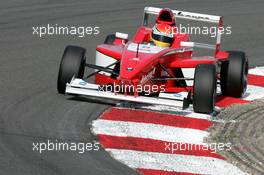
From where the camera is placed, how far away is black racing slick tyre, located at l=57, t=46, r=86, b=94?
12523 millimetres

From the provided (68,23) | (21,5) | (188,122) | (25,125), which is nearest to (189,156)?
(188,122)

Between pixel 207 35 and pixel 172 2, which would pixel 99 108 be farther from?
pixel 172 2

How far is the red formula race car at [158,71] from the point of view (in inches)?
471

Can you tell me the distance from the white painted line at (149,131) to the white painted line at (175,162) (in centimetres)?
65

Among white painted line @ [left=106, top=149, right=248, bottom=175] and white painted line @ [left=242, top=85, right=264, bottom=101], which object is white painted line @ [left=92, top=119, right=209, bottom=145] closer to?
white painted line @ [left=106, top=149, right=248, bottom=175]

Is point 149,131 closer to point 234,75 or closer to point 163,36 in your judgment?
point 234,75

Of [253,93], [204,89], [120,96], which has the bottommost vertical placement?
[253,93]

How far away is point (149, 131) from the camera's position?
11.2 metres

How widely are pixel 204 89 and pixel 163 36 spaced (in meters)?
1.79

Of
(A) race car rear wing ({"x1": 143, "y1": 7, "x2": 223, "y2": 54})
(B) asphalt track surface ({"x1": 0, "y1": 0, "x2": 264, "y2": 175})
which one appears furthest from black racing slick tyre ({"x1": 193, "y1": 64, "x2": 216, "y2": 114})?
(A) race car rear wing ({"x1": 143, "y1": 7, "x2": 223, "y2": 54})

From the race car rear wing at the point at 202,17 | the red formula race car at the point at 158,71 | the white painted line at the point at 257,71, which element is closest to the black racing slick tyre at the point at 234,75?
the red formula race car at the point at 158,71

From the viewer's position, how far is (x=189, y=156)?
1039 centimetres

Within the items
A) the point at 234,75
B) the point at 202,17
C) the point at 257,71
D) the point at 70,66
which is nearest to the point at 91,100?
the point at 70,66

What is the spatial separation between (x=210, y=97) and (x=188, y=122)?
1.60ft
